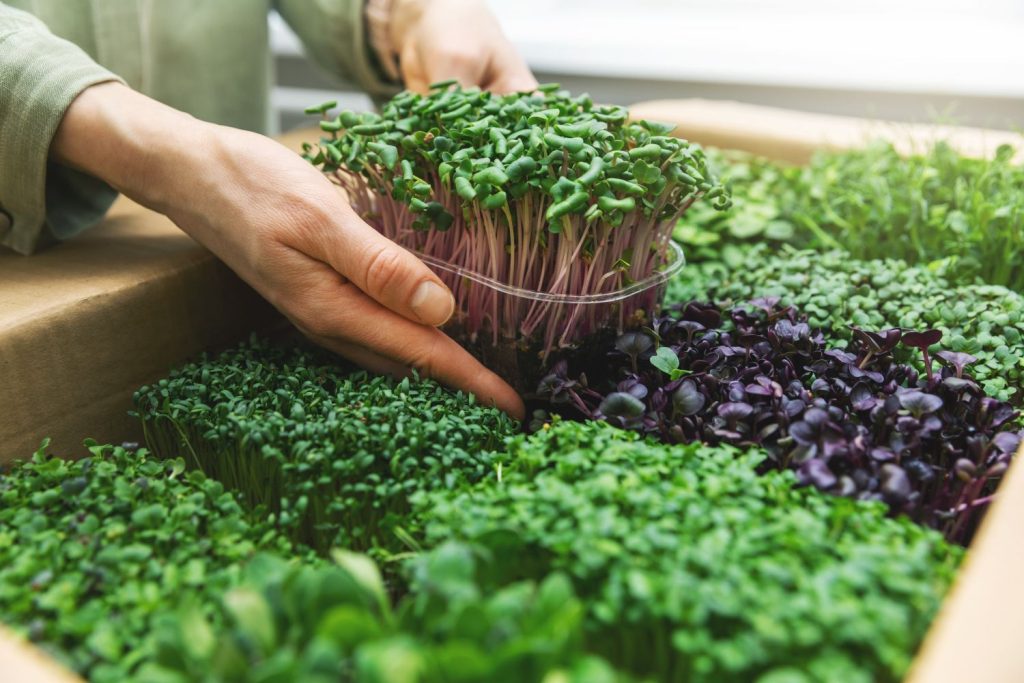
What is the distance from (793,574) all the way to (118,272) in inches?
43.2

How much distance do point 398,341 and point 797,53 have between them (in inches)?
81.5

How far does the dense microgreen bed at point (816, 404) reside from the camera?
925mm

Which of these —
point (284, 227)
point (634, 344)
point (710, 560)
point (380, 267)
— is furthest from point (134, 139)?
point (710, 560)

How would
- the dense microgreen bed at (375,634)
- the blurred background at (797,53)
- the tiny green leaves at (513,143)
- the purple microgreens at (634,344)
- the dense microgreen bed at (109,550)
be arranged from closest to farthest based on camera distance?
the dense microgreen bed at (375,634) < the dense microgreen bed at (109,550) < the tiny green leaves at (513,143) < the purple microgreens at (634,344) < the blurred background at (797,53)

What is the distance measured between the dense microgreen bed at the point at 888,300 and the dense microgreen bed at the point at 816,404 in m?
0.06

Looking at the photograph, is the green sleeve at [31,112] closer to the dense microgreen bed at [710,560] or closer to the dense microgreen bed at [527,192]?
the dense microgreen bed at [527,192]

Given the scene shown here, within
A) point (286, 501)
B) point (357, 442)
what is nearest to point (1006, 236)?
point (357, 442)

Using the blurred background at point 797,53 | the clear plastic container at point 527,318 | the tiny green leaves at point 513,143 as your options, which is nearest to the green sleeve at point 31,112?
the tiny green leaves at point 513,143

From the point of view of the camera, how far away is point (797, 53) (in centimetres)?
261

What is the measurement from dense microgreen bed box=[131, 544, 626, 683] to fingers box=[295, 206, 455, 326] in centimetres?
50

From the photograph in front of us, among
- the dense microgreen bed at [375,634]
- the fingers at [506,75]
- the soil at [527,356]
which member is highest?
the fingers at [506,75]

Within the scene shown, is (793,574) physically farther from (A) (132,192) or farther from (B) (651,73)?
(B) (651,73)

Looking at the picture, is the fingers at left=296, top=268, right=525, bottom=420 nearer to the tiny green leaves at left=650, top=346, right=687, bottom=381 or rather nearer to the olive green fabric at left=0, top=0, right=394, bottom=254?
the tiny green leaves at left=650, top=346, right=687, bottom=381

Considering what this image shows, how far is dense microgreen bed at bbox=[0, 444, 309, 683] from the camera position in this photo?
2.34 ft
